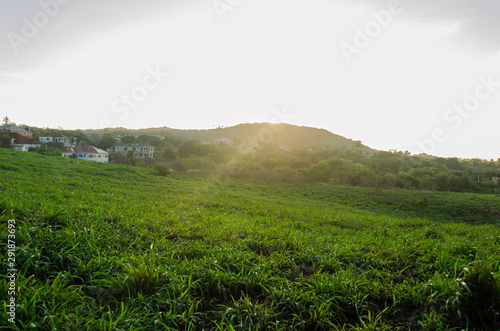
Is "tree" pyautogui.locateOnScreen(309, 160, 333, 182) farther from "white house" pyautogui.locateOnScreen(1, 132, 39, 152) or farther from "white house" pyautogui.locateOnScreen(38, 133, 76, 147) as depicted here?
"white house" pyautogui.locateOnScreen(38, 133, 76, 147)

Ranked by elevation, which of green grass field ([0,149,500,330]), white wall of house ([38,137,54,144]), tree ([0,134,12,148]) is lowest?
green grass field ([0,149,500,330])

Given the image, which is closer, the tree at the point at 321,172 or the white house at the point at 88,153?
the tree at the point at 321,172

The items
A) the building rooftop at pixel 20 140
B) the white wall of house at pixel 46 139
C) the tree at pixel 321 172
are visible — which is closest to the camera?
the tree at pixel 321 172

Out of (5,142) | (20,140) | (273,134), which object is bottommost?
(5,142)

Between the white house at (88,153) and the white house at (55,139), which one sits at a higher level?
the white house at (55,139)

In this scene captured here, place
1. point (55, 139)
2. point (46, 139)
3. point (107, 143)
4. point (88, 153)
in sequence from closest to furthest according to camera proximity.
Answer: point (88, 153), point (46, 139), point (55, 139), point (107, 143)

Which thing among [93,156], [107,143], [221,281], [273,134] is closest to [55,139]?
[107,143]

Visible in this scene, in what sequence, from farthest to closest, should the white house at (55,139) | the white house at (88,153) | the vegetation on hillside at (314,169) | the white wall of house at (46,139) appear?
the white house at (55,139)
the white wall of house at (46,139)
the white house at (88,153)
the vegetation on hillside at (314,169)

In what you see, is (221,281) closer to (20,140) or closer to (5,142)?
(5,142)

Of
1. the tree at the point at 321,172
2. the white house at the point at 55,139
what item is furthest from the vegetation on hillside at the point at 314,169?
the white house at the point at 55,139

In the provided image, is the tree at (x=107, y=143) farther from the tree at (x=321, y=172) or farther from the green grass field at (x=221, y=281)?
the green grass field at (x=221, y=281)

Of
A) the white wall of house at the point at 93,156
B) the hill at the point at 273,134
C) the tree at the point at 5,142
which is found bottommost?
the white wall of house at the point at 93,156

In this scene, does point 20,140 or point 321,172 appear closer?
point 321,172

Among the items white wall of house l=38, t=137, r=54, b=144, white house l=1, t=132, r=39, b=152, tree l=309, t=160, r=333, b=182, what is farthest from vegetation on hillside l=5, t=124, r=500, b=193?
white wall of house l=38, t=137, r=54, b=144
